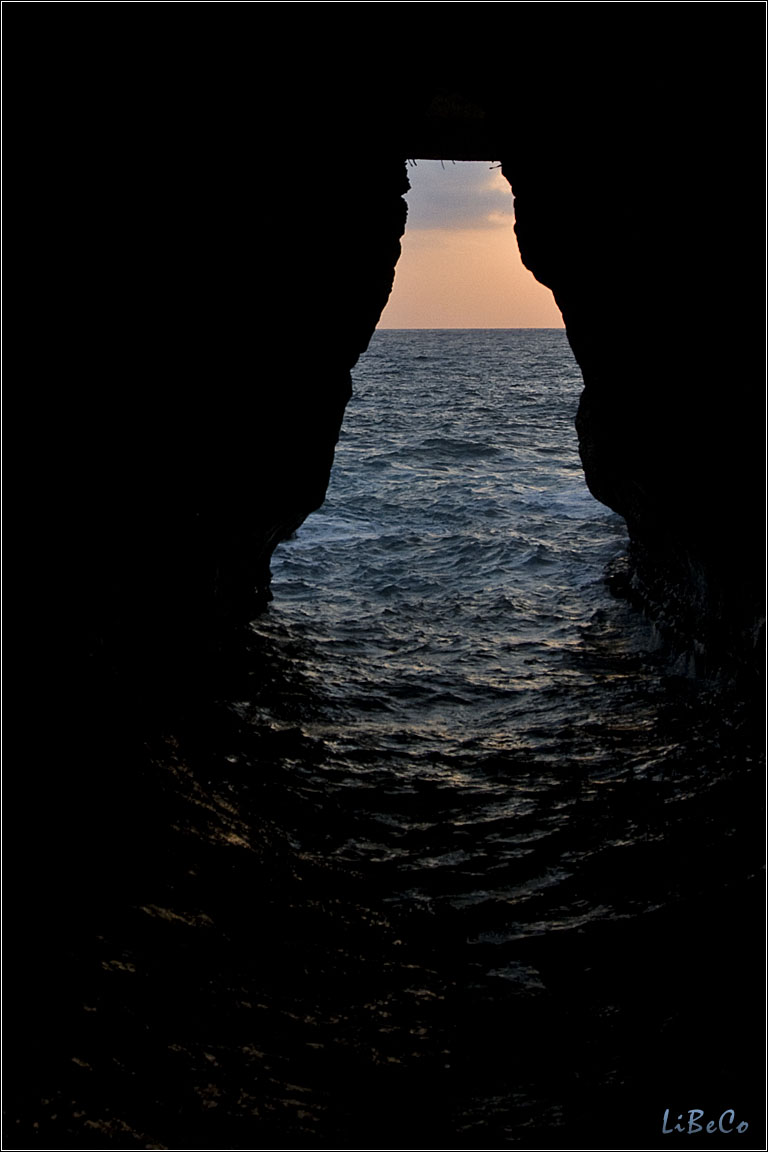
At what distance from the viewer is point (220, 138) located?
568 cm

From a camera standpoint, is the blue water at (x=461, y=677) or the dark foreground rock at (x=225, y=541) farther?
the blue water at (x=461, y=677)

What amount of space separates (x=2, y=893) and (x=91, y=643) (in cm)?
184

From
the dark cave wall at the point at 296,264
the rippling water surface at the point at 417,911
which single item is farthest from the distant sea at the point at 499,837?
the dark cave wall at the point at 296,264

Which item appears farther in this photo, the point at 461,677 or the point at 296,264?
the point at 461,677

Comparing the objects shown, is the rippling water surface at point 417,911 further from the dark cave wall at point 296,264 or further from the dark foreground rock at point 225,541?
the dark cave wall at point 296,264

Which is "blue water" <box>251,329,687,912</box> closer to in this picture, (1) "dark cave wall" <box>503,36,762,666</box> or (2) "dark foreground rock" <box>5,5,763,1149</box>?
(2) "dark foreground rock" <box>5,5,763,1149</box>

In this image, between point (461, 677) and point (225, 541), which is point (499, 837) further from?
point (225, 541)

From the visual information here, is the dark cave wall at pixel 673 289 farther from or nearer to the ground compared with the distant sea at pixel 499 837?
farther from the ground

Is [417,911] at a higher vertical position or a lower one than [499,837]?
lower

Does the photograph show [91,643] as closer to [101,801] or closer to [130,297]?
[101,801]

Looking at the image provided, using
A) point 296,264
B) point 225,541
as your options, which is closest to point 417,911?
point 225,541

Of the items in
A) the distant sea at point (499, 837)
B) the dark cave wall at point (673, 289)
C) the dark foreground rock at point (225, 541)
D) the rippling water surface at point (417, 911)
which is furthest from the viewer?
the dark cave wall at point (673, 289)

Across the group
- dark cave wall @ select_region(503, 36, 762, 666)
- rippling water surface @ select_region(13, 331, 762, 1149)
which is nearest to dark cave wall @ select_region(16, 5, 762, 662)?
dark cave wall @ select_region(503, 36, 762, 666)

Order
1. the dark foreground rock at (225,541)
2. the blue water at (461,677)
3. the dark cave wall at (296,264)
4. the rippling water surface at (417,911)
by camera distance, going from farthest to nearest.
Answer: the blue water at (461,677) < the dark cave wall at (296,264) < the dark foreground rock at (225,541) < the rippling water surface at (417,911)
